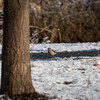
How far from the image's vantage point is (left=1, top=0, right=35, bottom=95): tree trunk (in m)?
5.08

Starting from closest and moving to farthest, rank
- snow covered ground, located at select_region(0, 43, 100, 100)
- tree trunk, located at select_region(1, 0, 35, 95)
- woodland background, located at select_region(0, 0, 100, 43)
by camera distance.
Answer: tree trunk, located at select_region(1, 0, 35, 95), snow covered ground, located at select_region(0, 43, 100, 100), woodland background, located at select_region(0, 0, 100, 43)

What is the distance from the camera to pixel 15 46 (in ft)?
16.8

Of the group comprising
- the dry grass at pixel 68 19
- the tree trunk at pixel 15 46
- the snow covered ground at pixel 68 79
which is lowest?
the snow covered ground at pixel 68 79

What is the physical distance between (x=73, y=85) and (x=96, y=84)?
1.63 feet

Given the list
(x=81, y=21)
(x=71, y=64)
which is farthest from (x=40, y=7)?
(x=71, y=64)

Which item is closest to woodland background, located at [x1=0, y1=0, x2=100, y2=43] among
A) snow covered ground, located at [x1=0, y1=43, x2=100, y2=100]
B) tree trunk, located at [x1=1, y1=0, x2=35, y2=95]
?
snow covered ground, located at [x1=0, y1=43, x2=100, y2=100]

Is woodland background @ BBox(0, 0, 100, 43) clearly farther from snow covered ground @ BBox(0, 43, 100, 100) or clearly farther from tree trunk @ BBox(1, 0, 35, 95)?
tree trunk @ BBox(1, 0, 35, 95)

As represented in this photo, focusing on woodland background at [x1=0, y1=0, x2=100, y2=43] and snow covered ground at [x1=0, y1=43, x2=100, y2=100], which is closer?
snow covered ground at [x1=0, y1=43, x2=100, y2=100]

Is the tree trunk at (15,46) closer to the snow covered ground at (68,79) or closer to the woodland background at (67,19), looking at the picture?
the snow covered ground at (68,79)

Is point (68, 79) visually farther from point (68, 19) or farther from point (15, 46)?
point (68, 19)

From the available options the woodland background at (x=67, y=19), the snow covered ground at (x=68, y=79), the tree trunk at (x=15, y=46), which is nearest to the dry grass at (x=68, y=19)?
the woodland background at (x=67, y=19)

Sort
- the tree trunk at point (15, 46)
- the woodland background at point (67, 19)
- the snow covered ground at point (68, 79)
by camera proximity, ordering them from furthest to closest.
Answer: the woodland background at point (67, 19), the snow covered ground at point (68, 79), the tree trunk at point (15, 46)

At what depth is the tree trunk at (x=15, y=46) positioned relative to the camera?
16.7 feet

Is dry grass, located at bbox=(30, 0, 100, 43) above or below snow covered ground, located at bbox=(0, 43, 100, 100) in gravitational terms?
above
